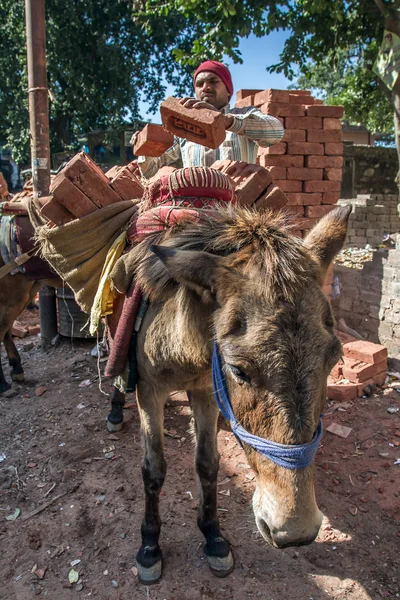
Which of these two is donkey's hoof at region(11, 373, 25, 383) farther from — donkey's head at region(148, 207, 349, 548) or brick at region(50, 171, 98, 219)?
donkey's head at region(148, 207, 349, 548)

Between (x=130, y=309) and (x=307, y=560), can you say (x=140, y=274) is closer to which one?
(x=130, y=309)

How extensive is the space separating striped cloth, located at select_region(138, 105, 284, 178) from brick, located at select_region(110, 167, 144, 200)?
38cm

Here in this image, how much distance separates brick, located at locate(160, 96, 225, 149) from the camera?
2.17 meters

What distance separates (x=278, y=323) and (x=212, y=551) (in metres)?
1.75

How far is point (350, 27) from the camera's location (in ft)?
31.0

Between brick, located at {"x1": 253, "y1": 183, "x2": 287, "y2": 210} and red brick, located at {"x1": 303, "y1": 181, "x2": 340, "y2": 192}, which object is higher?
red brick, located at {"x1": 303, "y1": 181, "x2": 340, "y2": 192}

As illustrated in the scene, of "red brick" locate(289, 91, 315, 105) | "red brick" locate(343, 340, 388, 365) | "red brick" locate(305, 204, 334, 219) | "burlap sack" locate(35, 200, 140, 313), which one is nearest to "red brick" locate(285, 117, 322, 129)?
"red brick" locate(289, 91, 315, 105)

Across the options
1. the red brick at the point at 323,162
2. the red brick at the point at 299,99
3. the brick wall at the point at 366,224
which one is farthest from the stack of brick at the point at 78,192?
the brick wall at the point at 366,224

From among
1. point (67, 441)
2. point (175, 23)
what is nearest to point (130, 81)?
point (175, 23)

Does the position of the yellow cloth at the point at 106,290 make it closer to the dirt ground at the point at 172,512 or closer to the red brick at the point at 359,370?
the dirt ground at the point at 172,512

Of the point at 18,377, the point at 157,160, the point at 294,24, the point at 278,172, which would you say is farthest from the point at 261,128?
the point at 294,24

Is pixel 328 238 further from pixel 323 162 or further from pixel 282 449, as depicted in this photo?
pixel 323 162

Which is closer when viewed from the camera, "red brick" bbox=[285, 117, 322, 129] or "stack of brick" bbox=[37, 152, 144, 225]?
"stack of brick" bbox=[37, 152, 144, 225]

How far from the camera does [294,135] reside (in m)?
5.04
